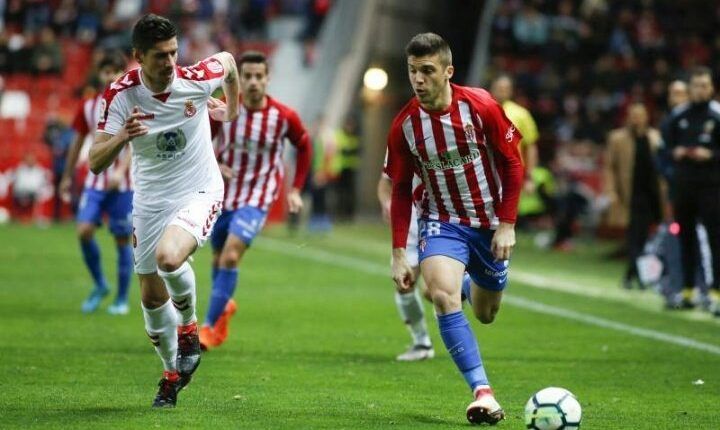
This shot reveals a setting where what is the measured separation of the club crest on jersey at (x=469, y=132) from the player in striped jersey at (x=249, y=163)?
130 inches

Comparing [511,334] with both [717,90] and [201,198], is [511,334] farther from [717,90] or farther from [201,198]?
[717,90]

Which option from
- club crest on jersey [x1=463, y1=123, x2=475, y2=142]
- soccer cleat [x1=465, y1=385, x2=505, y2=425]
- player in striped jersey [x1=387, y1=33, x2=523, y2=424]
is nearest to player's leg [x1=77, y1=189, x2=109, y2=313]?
player in striped jersey [x1=387, y1=33, x2=523, y2=424]

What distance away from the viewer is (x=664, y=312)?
13867mm

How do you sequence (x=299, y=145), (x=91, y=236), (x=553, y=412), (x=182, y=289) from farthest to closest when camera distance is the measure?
(x=91, y=236)
(x=299, y=145)
(x=182, y=289)
(x=553, y=412)

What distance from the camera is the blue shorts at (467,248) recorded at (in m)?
7.76

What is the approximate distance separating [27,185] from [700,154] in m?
17.8

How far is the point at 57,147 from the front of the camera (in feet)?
92.1

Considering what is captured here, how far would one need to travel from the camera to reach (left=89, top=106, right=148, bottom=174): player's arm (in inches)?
283

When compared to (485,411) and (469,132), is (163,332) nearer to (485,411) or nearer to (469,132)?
(485,411)

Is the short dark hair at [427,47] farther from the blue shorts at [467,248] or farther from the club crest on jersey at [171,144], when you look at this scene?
the club crest on jersey at [171,144]

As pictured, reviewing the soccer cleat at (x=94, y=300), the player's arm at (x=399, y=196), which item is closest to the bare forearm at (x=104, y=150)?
the player's arm at (x=399, y=196)

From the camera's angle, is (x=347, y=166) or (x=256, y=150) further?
(x=347, y=166)

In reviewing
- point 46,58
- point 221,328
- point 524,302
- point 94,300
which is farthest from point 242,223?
point 46,58

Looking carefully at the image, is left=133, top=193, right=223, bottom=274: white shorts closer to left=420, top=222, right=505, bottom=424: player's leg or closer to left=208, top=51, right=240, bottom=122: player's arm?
left=208, top=51, right=240, bottom=122: player's arm
